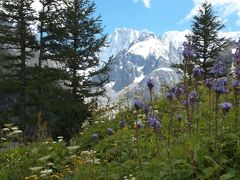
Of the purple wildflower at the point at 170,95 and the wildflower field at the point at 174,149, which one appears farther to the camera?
the purple wildflower at the point at 170,95

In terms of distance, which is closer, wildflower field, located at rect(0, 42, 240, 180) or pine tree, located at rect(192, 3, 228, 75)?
wildflower field, located at rect(0, 42, 240, 180)

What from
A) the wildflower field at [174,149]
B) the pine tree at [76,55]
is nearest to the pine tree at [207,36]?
the pine tree at [76,55]

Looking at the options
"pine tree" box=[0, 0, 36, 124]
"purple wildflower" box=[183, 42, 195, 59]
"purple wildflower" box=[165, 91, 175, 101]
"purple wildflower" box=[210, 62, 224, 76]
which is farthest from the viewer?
"pine tree" box=[0, 0, 36, 124]

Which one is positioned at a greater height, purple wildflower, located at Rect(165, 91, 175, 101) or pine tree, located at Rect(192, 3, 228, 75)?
pine tree, located at Rect(192, 3, 228, 75)

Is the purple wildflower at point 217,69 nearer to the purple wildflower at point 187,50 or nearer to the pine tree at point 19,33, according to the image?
the purple wildflower at point 187,50

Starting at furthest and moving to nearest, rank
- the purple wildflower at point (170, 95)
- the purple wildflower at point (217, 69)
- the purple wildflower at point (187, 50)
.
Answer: the purple wildflower at point (170, 95), the purple wildflower at point (217, 69), the purple wildflower at point (187, 50)

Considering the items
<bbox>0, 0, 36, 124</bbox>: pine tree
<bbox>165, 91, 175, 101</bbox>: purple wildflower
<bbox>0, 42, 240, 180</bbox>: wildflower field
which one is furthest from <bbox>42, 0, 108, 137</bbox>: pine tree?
<bbox>165, 91, 175, 101</bbox>: purple wildflower

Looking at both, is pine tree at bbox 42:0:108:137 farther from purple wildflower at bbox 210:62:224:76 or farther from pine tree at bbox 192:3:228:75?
purple wildflower at bbox 210:62:224:76

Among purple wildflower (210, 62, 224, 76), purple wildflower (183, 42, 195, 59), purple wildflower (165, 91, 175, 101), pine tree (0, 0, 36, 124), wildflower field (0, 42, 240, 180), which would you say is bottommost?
wildflower field (0, 42, 240, 180)

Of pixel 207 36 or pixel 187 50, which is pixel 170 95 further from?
pixel 207 36

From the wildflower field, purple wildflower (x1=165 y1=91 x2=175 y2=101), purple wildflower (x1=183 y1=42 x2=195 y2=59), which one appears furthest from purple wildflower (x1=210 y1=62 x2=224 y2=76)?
purple wildflower (x1=165 y1=91 x2=175 y2=101)

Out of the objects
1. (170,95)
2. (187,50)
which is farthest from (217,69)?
(170,95)

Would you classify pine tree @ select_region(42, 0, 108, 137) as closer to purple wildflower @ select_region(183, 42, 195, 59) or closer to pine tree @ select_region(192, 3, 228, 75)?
pine tree @ select_region(192, 3, 228, 75)

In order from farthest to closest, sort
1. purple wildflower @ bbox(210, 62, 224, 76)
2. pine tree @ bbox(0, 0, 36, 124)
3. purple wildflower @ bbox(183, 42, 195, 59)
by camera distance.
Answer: pine tree @ bbox(0, 0, 36, 124), purple wildflower @ bbox(210, 62, 224, 76), purple wildflower @ bbox(183, 42, 195, 59)
